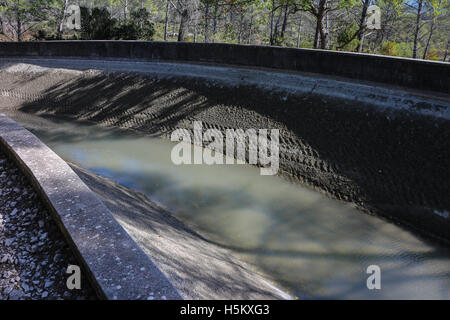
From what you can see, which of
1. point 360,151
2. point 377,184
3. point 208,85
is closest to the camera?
point 377,184

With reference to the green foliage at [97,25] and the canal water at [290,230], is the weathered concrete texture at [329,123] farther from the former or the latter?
the green foliage at [97,25]

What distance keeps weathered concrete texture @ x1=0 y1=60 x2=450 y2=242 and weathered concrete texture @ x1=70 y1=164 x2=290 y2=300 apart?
3141 mm

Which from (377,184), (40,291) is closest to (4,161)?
(40,291)

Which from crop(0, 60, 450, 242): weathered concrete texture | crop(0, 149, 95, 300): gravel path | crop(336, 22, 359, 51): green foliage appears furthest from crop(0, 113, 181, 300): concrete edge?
crop(336, 22, 359, 51): green foliage

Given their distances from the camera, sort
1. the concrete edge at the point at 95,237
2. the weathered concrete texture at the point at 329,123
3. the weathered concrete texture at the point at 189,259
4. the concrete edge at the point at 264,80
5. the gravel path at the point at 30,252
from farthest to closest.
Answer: the concrete edge at the point at 264,80 → the weathered concrete texture at the point at 329,123 → the weathered concrete texture at the point at 189,259 → the gravel path at the point at 30,252 → the concrete edge at the point at 95,237

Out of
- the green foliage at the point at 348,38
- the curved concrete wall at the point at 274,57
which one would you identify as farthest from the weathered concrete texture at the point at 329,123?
the green foliage at the point at 348,38

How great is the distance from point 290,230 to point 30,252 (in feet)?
13.7

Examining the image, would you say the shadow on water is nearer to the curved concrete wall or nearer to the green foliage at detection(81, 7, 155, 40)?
the curved concrete wall

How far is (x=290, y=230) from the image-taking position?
6.26 meters

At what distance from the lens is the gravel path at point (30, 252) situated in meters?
2.80

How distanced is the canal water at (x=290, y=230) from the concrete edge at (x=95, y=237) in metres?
2.75

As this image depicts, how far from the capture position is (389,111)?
7.60 m
